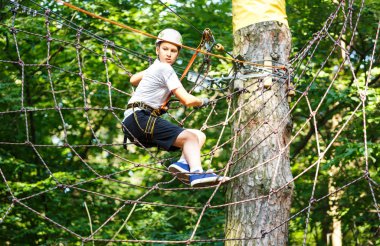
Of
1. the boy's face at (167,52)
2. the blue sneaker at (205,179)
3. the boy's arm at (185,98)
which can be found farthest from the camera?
the boy's face at (167,52)

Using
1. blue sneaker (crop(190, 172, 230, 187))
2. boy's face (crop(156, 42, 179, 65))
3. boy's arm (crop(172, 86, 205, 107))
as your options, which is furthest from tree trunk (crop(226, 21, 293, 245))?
boy's face (crop(156, 42, 179, 65))

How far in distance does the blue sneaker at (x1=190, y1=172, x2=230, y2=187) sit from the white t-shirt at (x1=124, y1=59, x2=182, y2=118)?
45 cm

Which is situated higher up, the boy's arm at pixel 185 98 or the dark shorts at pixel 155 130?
the boy's arm at pixel 185 98

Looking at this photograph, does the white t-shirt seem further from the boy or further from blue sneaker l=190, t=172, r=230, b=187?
blue sneaker l=190, t=172, r=230, b=187

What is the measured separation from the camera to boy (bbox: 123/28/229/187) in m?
3.06

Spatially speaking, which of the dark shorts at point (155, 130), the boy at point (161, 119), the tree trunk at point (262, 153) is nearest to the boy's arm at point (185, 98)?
the boy at point (161, 119)

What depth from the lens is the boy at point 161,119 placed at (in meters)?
3.06

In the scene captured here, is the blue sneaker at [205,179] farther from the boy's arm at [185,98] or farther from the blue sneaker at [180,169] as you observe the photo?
the boy's arm at [185,98]

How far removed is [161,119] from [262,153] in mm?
550

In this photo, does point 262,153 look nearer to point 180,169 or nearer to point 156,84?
point 180,169

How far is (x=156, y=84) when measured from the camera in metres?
3.15

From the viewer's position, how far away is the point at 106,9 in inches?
229

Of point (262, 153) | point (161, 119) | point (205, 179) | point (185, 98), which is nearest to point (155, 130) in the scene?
point (161, 119)

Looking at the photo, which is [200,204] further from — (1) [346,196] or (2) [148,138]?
(2) [148,138]
